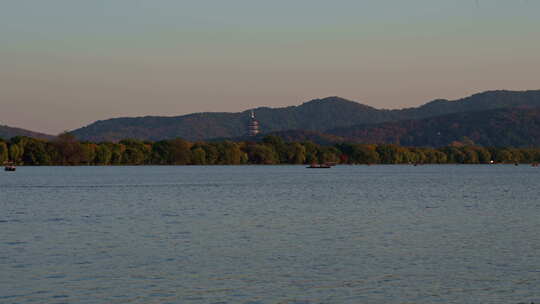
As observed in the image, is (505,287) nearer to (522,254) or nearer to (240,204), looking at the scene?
(522,254)

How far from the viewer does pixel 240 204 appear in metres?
94.4

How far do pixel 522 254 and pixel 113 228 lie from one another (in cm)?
3152

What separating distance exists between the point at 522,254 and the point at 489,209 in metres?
39.7

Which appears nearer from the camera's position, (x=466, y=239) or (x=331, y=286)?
(x=331, y=286)

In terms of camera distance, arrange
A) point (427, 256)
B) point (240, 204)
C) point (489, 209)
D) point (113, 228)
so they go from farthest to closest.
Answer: point (240, 204) < point (489, 209) < point (113, 228) < point (427, 256)

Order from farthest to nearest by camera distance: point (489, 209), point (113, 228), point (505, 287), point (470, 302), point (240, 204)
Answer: point (240, 204)
point (489, 209)
point (113, 228)
point (505, 287)
point (470, 302)

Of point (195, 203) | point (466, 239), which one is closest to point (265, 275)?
point (466, 239)

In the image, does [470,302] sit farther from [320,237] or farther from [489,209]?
[489,209]

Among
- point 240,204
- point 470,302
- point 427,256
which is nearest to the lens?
point 470,302

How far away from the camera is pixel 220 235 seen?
56.4 m

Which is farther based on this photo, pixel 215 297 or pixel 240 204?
pixel 240 204

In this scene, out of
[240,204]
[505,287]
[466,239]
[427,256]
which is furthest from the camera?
[240,204]

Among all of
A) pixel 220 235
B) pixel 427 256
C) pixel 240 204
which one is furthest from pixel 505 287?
pixel 240 204

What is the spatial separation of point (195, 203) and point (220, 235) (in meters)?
40.6
